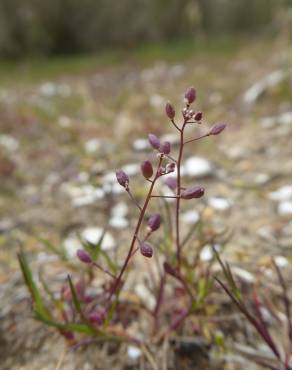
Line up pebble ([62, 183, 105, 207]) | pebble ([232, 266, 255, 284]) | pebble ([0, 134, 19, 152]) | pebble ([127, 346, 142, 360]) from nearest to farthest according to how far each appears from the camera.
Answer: pebble ([127, 346, 142, 360]) < pebble ([232, 266, 255, 284]) < pebble ([62, 183, 105, 207]) < pebble ([0, 134, 19, 152])

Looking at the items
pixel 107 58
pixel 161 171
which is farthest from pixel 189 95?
pixel 107 58

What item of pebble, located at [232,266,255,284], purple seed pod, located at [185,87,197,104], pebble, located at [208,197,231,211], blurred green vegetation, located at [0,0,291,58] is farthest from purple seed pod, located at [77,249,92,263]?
blurred green vegetation, located at [0,0,291,58]

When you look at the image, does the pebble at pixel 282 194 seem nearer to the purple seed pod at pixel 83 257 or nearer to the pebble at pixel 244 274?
the pebble at pixel 244 274

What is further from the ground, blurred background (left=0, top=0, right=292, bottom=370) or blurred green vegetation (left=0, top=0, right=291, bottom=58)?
blurred green vegetation (left=0, top=0, right=291, bottom=58)

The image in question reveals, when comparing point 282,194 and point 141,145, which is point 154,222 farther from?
point 141,145

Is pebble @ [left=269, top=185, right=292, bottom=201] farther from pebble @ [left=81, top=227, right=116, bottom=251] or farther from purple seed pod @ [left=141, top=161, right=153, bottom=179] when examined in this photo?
purple seed pod @ [left=141, top=161, right=153, bottom=179]

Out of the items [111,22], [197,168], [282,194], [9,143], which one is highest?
[111,22]

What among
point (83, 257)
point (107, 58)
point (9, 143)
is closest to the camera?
point (83, 257)

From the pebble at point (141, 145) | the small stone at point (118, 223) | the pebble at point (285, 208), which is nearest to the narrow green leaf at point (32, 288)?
the small stone at point (118, 223)
